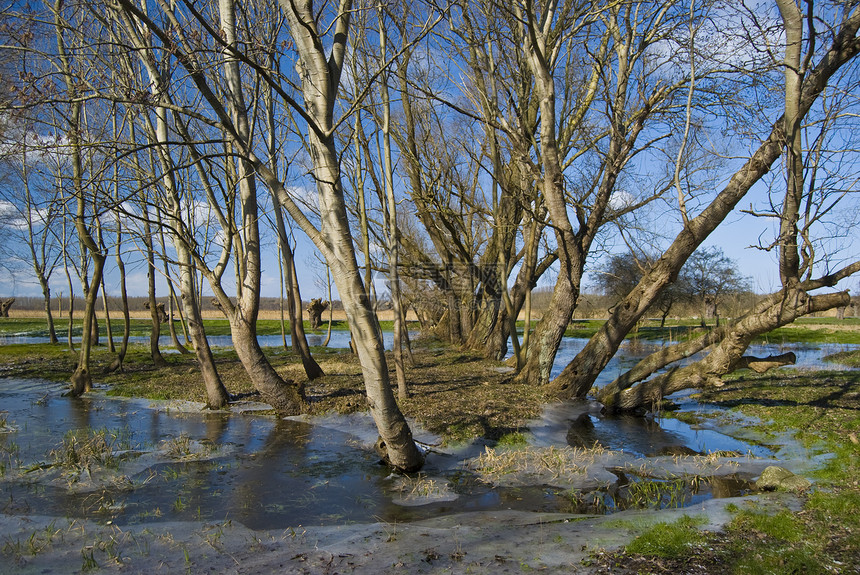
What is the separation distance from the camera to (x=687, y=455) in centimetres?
707

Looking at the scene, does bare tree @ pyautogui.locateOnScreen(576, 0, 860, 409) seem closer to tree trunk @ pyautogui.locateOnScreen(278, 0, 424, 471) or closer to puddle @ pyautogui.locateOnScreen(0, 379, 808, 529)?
puddle @ pyautogui.locateOnScreen(0, 379, 808, 529)

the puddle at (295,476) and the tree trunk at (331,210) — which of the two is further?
the tree trunk at (331,210)

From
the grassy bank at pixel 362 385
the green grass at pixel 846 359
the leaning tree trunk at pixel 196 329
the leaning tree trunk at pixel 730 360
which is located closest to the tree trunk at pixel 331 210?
the grassy bank at pixel 362 385

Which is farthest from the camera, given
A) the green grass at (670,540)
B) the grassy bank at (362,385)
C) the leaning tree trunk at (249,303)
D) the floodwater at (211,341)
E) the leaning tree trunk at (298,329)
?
the floodwater at (211,341)

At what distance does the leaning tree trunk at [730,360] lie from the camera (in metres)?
7.63

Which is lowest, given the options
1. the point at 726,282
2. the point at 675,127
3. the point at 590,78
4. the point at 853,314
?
the point at 853,314

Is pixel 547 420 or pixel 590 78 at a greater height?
pixel 590 78

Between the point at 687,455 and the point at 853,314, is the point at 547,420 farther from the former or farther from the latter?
the point at 853,314

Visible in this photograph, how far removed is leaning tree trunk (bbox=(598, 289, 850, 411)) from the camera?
25.0 ft

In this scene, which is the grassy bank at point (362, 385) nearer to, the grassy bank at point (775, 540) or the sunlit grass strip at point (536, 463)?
the sunlit grass strip at point (536, 463)

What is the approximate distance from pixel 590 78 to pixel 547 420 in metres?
8.50

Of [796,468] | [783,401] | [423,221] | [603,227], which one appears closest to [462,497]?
[796,468]

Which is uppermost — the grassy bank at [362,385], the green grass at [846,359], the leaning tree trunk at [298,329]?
the leaning tree trunk at [298,329]

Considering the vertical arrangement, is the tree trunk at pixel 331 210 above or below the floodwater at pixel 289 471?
above
